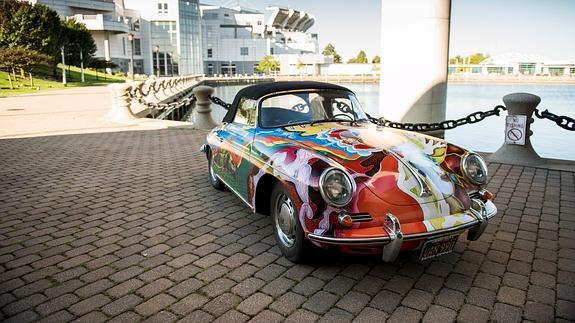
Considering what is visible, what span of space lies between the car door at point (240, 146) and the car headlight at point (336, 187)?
4.04ft

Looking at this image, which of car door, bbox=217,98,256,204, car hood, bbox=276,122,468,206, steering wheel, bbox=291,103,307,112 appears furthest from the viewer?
steering wheel, bbox=291,103,307,112

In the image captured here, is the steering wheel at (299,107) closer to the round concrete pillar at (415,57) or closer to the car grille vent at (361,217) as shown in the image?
the car grille vent at (361,217)

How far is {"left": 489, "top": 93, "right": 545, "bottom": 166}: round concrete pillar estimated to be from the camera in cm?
724

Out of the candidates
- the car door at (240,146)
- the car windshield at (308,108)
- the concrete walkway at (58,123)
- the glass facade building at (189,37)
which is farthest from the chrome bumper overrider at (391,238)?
the glass facade building at (189,37)

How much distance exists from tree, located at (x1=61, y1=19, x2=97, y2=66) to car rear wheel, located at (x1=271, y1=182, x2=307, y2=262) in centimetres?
5677

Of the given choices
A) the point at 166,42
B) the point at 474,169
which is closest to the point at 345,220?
the point at 474,169

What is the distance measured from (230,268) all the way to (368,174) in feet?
4.58

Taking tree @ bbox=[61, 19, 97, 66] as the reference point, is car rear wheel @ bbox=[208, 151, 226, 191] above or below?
below

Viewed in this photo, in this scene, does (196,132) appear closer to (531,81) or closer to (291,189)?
(291,189)

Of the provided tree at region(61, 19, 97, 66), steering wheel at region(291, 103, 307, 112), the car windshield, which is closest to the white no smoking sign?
the car windshield

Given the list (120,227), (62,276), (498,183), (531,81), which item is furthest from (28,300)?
(531,81)

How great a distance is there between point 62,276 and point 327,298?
2.16m

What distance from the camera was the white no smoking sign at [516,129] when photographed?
737 cm

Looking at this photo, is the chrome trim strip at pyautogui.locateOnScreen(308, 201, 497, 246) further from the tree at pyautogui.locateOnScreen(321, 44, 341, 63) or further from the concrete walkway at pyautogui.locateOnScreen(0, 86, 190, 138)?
the tree at pyautogui.locateOnScreen(321, 44, 341, 63)
